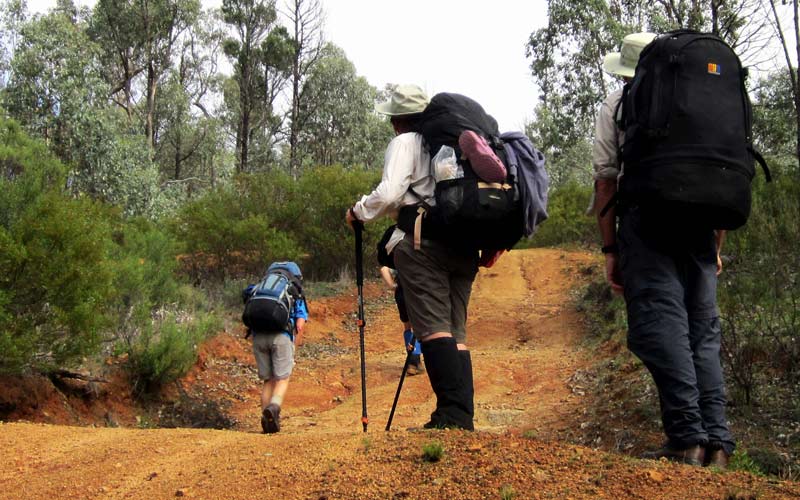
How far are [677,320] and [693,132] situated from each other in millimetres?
887

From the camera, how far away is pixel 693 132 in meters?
3.43

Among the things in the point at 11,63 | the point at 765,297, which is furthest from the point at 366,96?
the point at 765,297

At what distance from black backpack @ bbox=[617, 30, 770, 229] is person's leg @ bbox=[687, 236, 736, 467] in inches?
10.4

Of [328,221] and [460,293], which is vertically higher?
[328,221]

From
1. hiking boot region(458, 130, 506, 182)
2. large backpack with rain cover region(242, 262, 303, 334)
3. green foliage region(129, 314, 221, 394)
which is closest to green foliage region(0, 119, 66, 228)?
green foliage region(129, 314, 221, 394)

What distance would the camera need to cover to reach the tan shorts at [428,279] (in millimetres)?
4098

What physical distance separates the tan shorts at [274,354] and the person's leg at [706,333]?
159 inches

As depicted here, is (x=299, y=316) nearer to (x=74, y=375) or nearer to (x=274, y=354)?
(x=274, y=354)

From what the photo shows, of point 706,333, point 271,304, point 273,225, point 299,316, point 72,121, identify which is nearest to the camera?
point 706,333

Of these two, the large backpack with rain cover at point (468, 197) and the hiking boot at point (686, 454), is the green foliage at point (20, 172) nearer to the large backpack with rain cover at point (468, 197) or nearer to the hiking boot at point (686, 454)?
the large backpack with rain cover at point (468, 197)

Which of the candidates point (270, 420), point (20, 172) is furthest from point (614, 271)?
point (20, 172)

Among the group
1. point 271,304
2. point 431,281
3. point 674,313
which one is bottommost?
point 271,304

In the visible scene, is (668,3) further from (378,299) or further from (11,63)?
(11,63)

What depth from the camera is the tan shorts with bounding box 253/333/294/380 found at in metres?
6.91
